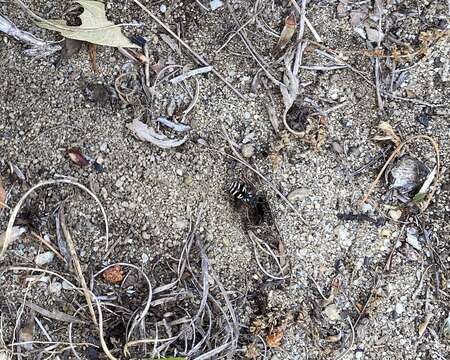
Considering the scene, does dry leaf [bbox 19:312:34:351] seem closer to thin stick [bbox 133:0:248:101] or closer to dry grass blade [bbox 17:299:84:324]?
dry grass blade [bbox 17:299:84:324]

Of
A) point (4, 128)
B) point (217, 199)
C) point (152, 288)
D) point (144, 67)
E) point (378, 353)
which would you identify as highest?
point (144, 67)

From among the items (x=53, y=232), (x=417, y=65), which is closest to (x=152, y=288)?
(x=53, y=232)

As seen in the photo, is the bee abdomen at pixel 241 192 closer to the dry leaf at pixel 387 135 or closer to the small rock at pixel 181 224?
the small rock at pixel 181 224

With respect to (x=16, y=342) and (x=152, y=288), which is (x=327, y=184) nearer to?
(x=152, y=288)

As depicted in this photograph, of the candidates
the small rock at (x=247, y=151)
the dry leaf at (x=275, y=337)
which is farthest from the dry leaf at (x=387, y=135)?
the dry leaf at (x=275, y=337)

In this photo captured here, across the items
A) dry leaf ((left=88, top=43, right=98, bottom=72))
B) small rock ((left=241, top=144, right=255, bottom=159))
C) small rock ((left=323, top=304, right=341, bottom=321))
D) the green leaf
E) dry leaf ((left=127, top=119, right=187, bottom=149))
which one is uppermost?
the green leaf

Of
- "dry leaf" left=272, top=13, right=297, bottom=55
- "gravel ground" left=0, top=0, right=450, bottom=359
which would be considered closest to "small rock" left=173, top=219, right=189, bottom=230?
"gravel ground" left=0, top=0, right=450, bottom=359
